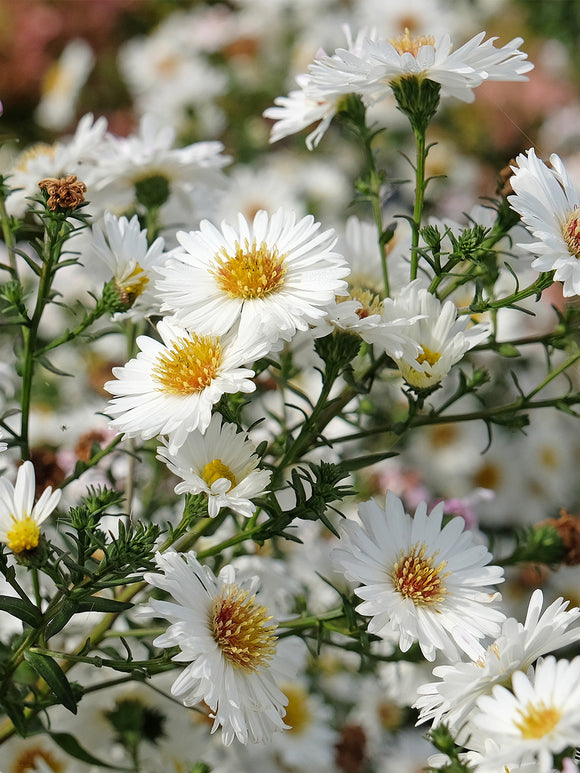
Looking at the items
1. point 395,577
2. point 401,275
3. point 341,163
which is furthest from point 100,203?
point 341,163

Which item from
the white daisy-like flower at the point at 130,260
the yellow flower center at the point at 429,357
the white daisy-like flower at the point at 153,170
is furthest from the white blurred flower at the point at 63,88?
the yellow flower center at the point at 429,357

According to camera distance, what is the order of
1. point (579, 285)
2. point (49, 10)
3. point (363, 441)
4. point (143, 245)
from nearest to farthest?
1. point (579, 285)
2. point (143, 245)
3. point (363, 441)
4. point (49, 10)

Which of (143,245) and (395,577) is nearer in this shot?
(395,577)

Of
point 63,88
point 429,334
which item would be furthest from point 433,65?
point 63,88

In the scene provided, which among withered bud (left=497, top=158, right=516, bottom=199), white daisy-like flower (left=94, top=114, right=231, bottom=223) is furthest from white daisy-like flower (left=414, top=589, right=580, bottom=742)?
white daisy-like flower (left=94, top=114, right=231, bottom=223)

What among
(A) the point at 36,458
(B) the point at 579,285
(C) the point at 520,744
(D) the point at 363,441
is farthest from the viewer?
(D) the point at 363,441

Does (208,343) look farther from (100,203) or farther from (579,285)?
(100,203)

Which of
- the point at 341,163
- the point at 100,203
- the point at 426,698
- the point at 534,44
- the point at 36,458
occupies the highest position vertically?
the point at 534,44
